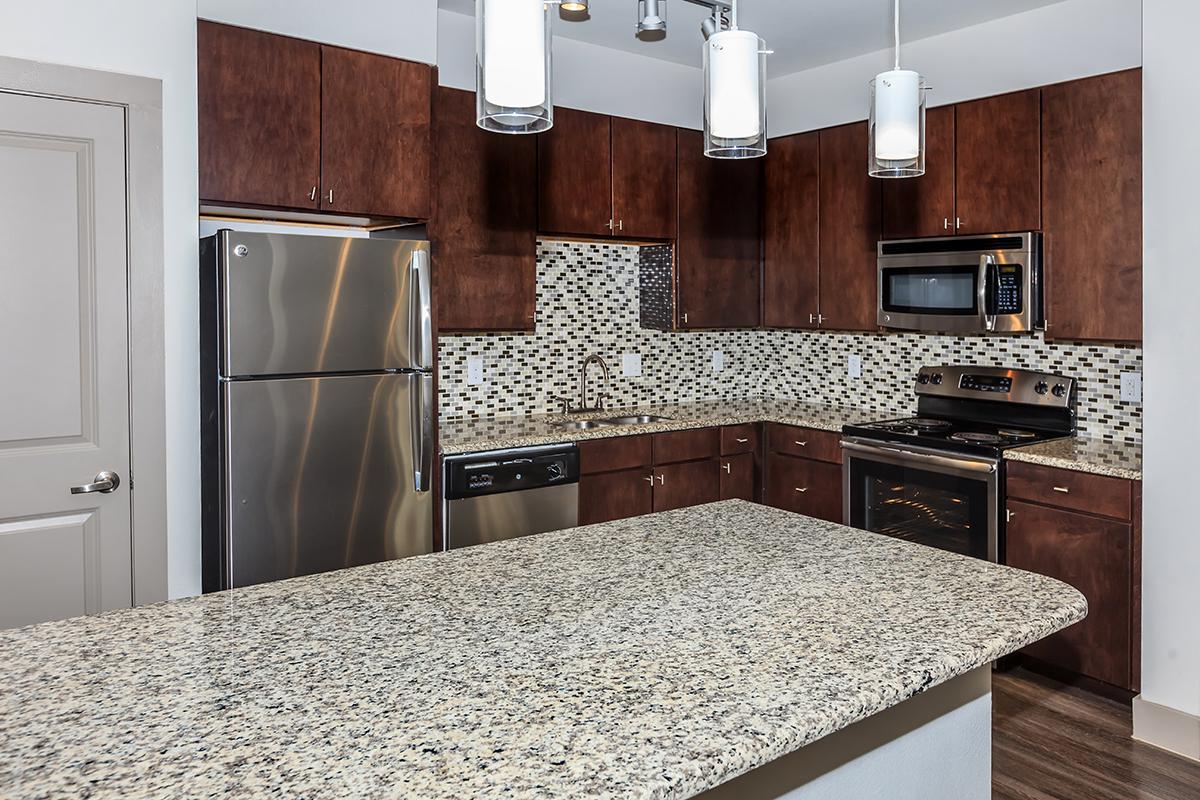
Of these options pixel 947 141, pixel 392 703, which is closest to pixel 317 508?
pixel 392 703

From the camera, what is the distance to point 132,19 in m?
2.82

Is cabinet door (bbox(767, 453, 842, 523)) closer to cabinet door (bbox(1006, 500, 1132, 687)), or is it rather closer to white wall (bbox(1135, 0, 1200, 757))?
cabinet door (bbox(1006, 500, 1132, 687))

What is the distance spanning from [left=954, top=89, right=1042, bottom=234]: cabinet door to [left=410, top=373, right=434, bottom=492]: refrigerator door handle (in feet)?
8.06

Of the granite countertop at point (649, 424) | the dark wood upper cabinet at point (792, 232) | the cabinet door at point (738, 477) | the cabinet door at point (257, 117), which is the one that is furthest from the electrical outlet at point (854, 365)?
the cabinet door at point (257, 117)

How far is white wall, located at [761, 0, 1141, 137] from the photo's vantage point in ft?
12.1

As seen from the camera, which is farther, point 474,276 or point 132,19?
point 474,276

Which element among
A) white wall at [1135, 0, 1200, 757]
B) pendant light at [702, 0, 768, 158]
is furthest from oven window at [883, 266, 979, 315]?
pendant light at [702, 0, 768, 158]

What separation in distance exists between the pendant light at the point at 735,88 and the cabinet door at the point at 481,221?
87.2 inches

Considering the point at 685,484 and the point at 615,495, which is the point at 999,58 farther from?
the point at 615,495

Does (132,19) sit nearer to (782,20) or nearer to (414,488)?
(414,488)

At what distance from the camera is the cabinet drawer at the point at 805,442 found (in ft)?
14.0

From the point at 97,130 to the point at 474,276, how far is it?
1529 mm

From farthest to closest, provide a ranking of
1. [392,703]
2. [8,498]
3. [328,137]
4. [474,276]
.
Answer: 1. [474,276]
2. [328,137]
3. [8,498]
4. [392,703]

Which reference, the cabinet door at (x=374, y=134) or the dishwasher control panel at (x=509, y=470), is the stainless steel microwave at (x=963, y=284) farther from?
the cabinet door at (x=374, y=134)
